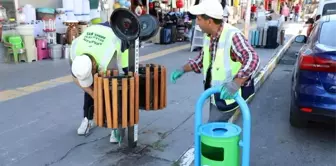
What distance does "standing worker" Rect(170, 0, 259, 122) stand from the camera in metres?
2.68

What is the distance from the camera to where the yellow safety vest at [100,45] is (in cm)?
336

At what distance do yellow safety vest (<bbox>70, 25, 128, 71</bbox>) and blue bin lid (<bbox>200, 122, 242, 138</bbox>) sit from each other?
128 cm

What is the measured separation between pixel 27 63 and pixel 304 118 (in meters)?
6.74

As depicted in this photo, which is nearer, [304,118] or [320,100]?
[320,100]

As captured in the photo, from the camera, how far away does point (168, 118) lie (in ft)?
16.2

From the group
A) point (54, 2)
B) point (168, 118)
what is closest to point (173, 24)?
point (54, 2)

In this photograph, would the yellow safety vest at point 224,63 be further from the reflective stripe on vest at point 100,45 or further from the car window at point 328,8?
the car window at point 328,8

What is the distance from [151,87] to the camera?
142 inches

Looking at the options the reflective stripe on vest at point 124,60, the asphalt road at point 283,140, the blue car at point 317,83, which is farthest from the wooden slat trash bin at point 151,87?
the blue car at point 317,83

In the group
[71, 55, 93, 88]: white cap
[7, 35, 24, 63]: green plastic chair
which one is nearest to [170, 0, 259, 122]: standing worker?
[71, 55, 93, 88]: white cap

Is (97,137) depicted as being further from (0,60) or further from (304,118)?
(0,60)

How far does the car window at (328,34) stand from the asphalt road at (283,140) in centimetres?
118

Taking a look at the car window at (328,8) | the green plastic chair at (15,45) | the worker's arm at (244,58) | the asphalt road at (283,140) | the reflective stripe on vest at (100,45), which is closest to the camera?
the worker's arm at (244,58)

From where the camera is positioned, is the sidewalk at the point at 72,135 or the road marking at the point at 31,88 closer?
the sidewalk at the point at 72,135
